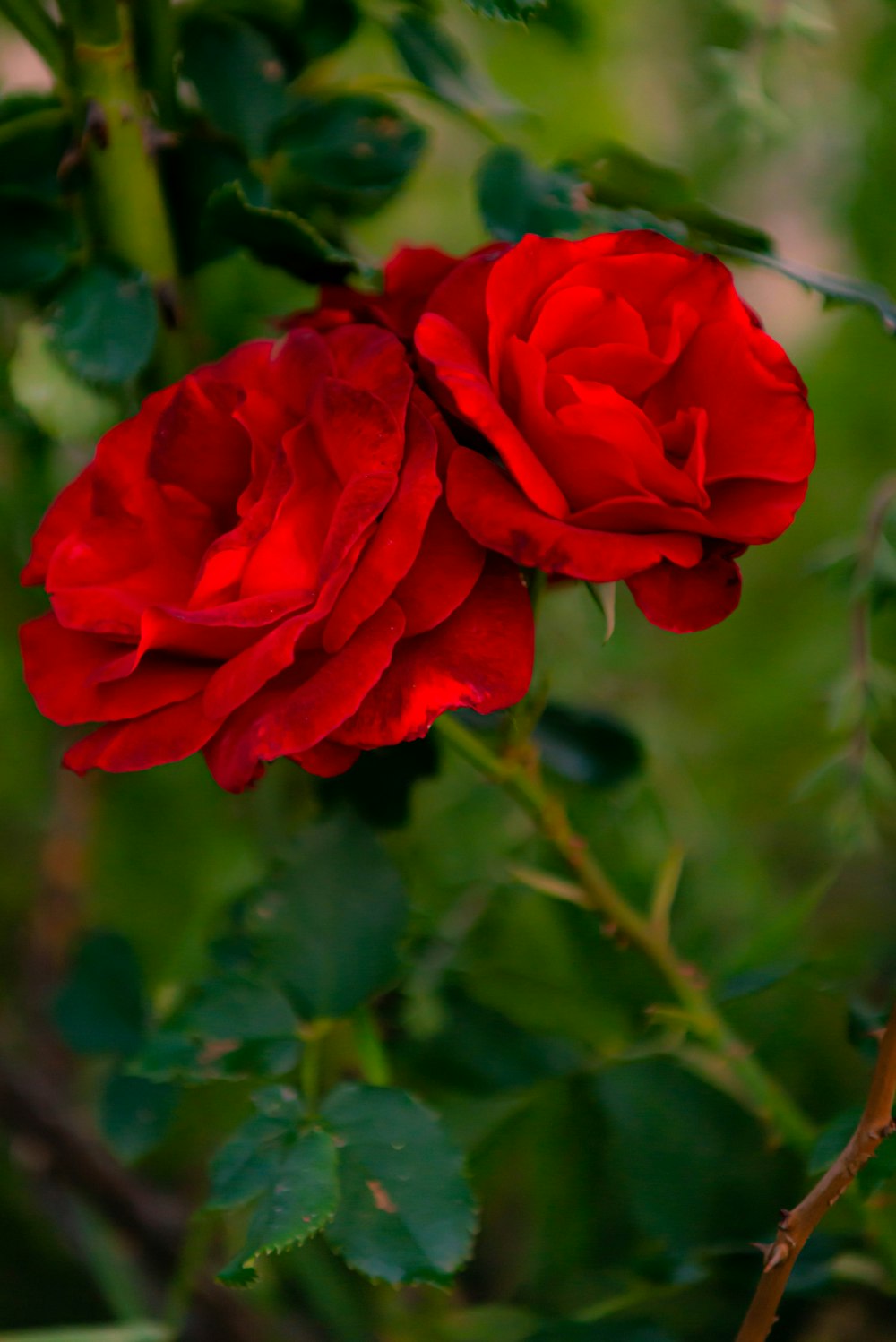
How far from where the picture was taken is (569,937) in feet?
1.73

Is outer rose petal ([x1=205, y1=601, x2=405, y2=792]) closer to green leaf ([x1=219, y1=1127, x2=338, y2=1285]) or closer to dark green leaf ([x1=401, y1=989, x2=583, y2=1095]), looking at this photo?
green leaf ([x1=219, y1=1127, x2=338, y2=1285])

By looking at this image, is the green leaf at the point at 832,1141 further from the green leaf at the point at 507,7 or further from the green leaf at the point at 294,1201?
the green leaf at the point at 507,7

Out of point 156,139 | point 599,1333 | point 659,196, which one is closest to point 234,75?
point 156,139

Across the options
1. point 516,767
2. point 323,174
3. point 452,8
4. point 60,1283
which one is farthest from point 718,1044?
point 452,8

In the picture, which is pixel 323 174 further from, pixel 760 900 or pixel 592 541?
pixel 760 900

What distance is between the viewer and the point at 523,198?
1.26 ft

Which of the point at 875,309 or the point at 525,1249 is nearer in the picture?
the point at 875,309

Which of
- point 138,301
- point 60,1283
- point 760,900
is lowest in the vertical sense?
point 60,1283

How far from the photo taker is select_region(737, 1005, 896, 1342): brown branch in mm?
264

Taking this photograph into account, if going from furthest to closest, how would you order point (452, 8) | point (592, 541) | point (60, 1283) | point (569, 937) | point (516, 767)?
1. point (452, 8)
2. point (60, 1283)
3. point (569, 937)
4. point (516, 767)
5. point (592, 541)

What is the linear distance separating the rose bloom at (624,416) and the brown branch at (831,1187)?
118mm

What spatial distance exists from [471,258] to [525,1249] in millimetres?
539

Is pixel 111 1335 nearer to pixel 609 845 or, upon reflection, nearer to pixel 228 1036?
pixel 228 1036

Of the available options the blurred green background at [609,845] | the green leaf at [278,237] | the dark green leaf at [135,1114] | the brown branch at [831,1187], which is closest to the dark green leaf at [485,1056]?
the blurred green background at [609,845]
